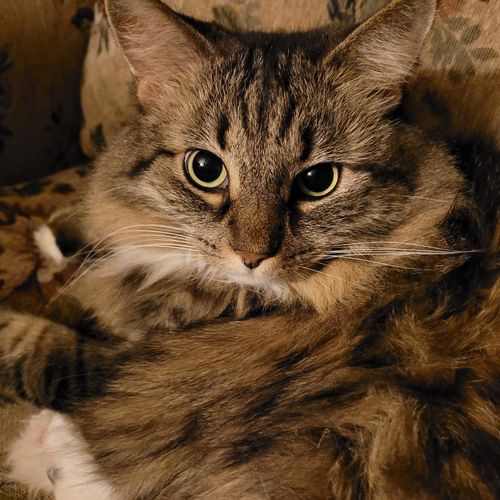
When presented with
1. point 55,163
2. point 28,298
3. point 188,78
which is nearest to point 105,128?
point 55,163

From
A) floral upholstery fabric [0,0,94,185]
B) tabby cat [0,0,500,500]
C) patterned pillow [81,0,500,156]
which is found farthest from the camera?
floral upholstery fabric [0,0,94,185]

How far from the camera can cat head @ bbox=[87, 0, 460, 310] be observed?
0.93 m

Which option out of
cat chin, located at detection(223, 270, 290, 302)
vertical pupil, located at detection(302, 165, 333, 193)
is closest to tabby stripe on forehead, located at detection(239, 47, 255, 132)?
vertical pupil, located at detection(302, 165, 333, 193)

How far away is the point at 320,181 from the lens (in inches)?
37.7

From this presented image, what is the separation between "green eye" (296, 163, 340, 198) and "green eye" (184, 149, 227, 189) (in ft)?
0.44

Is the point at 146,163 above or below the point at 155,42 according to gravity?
below

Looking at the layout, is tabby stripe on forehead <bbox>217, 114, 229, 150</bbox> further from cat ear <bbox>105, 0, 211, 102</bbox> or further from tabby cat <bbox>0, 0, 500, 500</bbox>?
cat ear <bbox>105, 0, 211, 102</bbox>

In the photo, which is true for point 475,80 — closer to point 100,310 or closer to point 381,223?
point 381,223

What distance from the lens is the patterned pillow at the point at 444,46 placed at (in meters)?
1.10

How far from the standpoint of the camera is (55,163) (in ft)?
5.61

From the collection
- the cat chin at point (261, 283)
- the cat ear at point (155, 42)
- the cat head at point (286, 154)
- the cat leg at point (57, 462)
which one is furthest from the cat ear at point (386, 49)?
the cat leg at point (57, 462)

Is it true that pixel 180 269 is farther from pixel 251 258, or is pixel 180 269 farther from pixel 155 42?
pixel 155 42

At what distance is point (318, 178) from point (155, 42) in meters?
0.38

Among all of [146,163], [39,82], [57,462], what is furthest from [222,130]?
[39,82]
